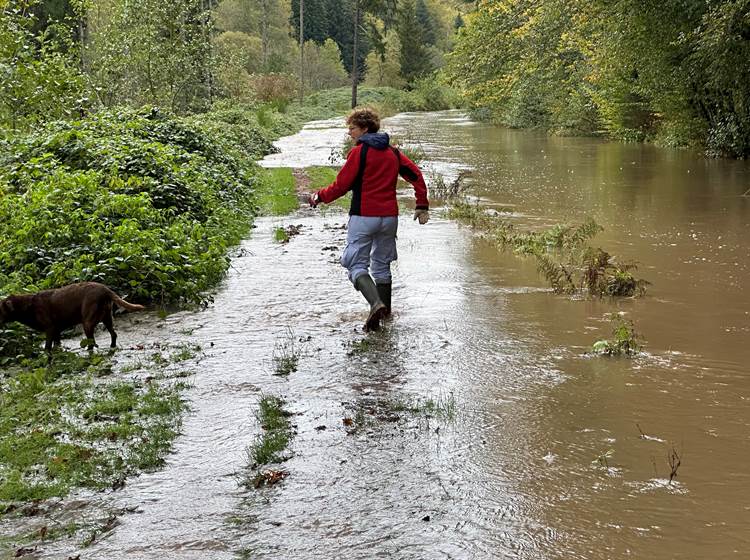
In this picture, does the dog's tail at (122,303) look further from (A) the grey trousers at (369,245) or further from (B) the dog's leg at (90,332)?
(A) the grey trousers at (369,245)

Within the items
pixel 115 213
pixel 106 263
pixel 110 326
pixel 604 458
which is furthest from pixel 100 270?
pixel 604 458

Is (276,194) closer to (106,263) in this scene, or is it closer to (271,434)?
(106,263)

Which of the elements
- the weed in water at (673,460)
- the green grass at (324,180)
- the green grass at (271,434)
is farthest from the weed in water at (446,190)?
the weed in water at (673,460)

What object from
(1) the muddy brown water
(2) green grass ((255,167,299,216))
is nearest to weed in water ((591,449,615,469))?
(1) the muddy brown water

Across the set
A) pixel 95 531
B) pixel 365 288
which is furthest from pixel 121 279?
pixel 95 531

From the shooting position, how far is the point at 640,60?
2434 cm

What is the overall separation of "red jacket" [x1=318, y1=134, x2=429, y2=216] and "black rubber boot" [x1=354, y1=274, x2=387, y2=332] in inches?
25.2

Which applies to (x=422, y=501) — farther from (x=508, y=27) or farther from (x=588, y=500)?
(x=508, y=27)

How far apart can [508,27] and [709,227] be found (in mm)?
17625

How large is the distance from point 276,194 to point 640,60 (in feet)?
42.5

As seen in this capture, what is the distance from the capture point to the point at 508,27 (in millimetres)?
28719

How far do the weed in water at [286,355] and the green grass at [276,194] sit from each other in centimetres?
829

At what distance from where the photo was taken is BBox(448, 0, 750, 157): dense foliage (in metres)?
19.6

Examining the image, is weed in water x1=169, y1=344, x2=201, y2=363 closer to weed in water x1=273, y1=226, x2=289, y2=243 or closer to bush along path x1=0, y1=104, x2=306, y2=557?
bush along path x1=0, y1=104, x2=306, y2=557
